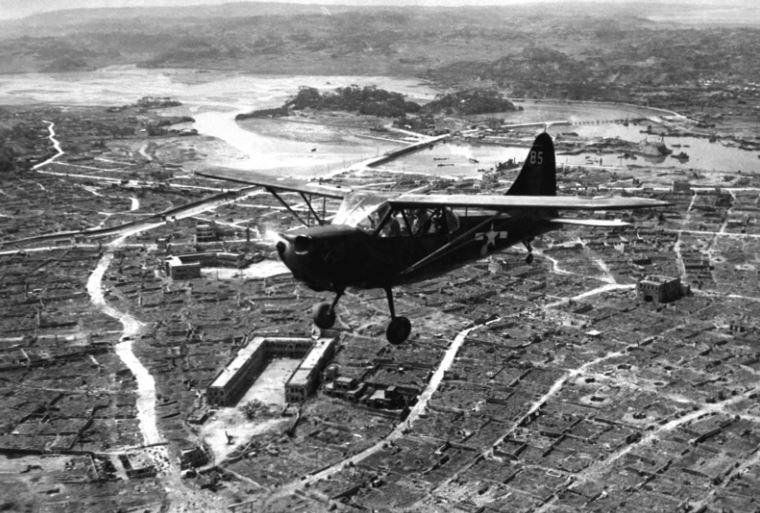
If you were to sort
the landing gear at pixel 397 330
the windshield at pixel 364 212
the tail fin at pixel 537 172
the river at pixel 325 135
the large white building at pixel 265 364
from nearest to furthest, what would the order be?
1. the windshield at pixel 364 212
2. the landing gear at pixel 397 330
3. the tail fin at pixel 537 172
4. the large white building at pixel 265 364
5. the river at pixel 325 135

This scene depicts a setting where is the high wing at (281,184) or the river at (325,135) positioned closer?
the high wing at (281,184)

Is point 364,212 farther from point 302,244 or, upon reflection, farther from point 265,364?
point 265,364

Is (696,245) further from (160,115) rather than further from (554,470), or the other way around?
(160,115)

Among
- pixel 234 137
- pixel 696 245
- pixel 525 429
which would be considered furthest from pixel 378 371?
pixel 234 137

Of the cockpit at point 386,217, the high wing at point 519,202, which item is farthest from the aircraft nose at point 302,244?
the high wing at point 519,202

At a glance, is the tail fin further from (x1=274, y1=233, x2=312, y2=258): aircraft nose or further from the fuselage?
(x1=274, y1=233, x2=312, y2=258): aircraft nose

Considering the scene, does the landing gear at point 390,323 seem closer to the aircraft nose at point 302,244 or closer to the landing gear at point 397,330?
the landing gear at point 397,330
